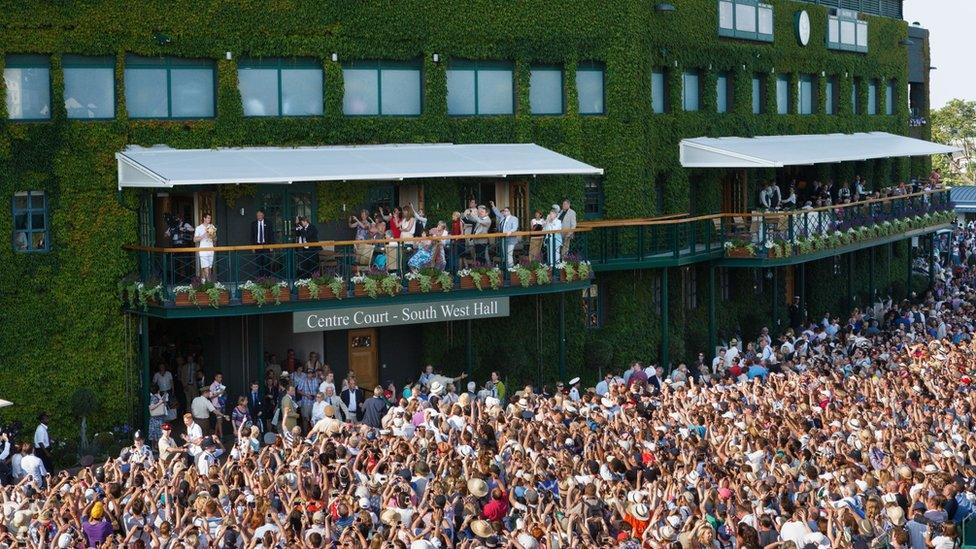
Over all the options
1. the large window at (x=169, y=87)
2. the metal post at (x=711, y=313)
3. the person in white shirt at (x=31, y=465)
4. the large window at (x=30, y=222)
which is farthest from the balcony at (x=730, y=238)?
the person in white shirt at (x=31, y=465)

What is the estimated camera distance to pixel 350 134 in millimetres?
35688

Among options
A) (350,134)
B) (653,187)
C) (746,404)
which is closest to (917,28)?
(653,187)

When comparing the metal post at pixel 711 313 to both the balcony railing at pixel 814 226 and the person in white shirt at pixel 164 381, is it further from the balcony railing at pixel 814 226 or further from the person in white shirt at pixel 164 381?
the person in white shirt at pixel 164 381

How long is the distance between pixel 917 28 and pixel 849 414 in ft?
128

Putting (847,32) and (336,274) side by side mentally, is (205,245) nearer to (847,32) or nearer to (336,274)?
(336,274)

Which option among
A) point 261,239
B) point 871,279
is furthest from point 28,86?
point 871,279

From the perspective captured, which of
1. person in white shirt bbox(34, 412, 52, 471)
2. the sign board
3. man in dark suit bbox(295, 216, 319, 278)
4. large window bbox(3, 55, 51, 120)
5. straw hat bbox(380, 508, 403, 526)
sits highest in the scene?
large window bbox(3, 55, 51, 120)

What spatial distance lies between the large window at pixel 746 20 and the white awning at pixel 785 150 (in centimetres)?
293

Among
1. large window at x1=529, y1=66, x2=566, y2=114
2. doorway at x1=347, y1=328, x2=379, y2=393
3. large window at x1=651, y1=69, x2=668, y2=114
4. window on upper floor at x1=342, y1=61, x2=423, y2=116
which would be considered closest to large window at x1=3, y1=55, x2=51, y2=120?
window on upper floor at x1=342, y1=61, x2=423, y2=116

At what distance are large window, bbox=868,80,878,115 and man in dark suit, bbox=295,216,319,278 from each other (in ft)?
94.6

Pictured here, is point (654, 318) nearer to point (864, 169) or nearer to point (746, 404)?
point (746, 404)

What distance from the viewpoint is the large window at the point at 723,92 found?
151 ft

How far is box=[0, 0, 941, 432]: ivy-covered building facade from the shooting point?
3200 centimetres

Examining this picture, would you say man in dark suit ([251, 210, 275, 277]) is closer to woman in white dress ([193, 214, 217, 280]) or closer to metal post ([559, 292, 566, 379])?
woman in white dress ([193, 214, 217, 280])
